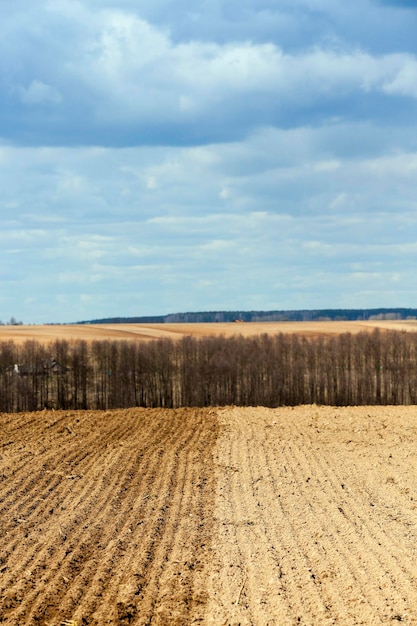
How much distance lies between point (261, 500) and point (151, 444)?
286 inches

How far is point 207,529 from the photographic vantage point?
11055 mm

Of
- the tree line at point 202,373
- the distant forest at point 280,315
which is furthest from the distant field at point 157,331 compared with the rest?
the distant forest at point 280,315

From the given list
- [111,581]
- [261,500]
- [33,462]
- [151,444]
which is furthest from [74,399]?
[111,581]

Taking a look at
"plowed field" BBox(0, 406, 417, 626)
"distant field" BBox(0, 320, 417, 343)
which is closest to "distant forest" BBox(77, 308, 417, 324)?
"distant field" BBox(0, 320, 417, 343)

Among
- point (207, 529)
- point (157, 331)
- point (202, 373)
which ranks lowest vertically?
point (207, 529)

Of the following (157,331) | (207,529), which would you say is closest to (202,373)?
(207,529)

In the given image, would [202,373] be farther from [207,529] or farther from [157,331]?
[157,331]

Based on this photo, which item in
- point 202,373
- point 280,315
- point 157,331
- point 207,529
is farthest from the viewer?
point 280,315

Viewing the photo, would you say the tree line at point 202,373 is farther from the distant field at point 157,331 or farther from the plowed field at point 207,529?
the plowed field at point 207,529

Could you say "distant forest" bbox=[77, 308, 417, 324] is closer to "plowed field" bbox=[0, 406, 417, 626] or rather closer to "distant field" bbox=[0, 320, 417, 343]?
"distant field" bbox=[0, 320, 417, 343]

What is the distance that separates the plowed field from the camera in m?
7.94

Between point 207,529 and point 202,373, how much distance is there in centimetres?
2236

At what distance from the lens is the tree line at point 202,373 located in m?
32.2

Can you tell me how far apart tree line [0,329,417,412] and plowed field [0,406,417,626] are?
431 inches
